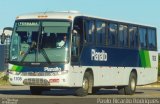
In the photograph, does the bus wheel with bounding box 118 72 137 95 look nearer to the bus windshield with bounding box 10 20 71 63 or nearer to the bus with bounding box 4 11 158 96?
the bus with bounding box 4 11 158 96

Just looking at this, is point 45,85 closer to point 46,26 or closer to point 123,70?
point 46,26

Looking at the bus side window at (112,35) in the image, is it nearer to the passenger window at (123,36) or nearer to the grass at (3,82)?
the passenger window at (123,36)

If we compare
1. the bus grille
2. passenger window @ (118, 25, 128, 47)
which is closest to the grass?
passenger window @ (118, 25, 128, 47)

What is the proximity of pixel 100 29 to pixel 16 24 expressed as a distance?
3818 millimetres

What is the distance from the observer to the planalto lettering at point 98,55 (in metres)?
29.3

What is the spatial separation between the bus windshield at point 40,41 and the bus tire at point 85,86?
181 cm

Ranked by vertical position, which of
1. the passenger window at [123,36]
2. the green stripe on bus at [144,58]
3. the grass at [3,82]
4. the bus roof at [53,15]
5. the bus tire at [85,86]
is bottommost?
the grass at [3,82]

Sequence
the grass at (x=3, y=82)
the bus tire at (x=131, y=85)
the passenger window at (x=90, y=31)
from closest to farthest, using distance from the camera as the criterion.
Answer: the passenger window at (x=90, y=31) → the bus tire at (x=131, y=85) → the grass at (x=3, y=82)

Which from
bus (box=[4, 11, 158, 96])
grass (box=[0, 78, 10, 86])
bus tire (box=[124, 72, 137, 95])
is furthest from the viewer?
grass (box=[0, 78, 10, 86])

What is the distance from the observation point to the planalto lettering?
2930cm

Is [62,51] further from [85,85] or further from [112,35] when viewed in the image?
[112,35]

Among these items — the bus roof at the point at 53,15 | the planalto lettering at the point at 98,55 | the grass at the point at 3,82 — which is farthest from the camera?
the grass at the point at 3,82

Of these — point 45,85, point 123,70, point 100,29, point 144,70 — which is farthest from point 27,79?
point 144,70

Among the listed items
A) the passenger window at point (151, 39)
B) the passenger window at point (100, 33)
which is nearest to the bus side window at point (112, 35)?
the passenger window at point (100, 33)
